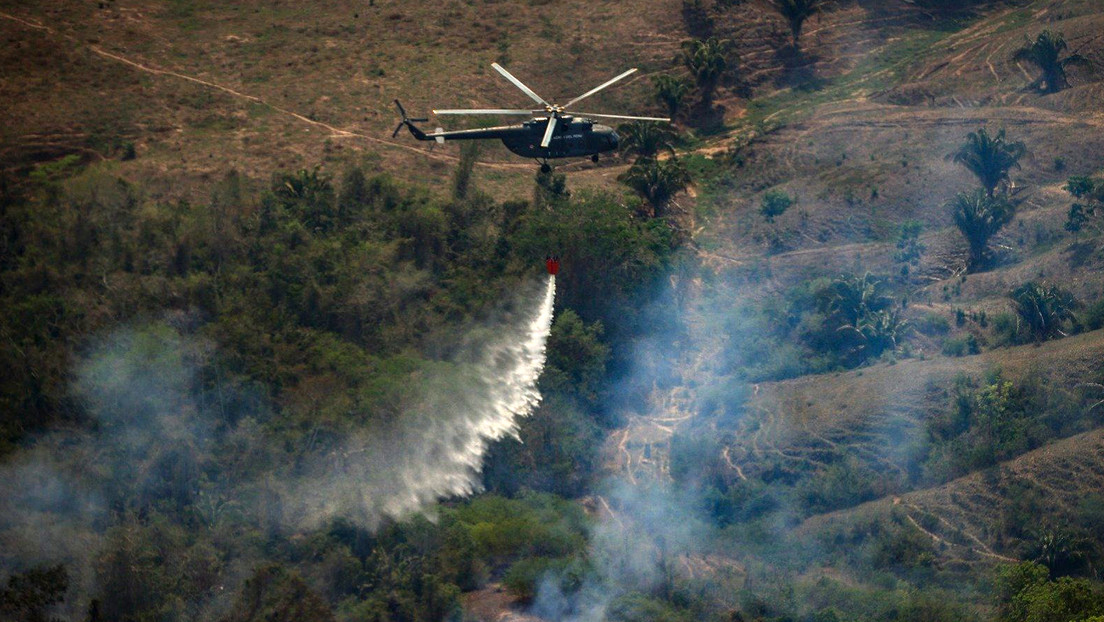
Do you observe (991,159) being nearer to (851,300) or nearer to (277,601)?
(851,300)

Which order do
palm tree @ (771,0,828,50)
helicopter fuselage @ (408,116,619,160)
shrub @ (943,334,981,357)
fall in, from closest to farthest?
helicopter fuselage @ (408,116,619,160) → shrub @ (943,334,981,357) → palm tree @ (771,0,828,50)

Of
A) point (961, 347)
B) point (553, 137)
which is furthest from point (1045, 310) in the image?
point (553, 137)

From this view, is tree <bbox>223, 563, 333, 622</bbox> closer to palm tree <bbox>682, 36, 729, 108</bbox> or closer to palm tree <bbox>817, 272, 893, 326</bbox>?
palm tree <bbox>817, 272, 893, 326</bbox>

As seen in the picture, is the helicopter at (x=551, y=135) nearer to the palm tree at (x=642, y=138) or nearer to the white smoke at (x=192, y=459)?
the white smoke at (x=192, y=459)

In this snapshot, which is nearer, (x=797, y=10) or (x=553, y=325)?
(x=553, y=325)

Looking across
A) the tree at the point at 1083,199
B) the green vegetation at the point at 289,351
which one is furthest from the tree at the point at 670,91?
the tree at the point at 1083,199

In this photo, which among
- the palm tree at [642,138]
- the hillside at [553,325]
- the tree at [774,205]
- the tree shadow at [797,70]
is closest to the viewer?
the hillside at [553,325]

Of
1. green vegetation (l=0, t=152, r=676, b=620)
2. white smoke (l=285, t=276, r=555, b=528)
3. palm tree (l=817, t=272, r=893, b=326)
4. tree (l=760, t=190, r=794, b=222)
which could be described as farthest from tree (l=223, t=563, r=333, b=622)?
tree (l=760, t=190, r=794, b=222)
